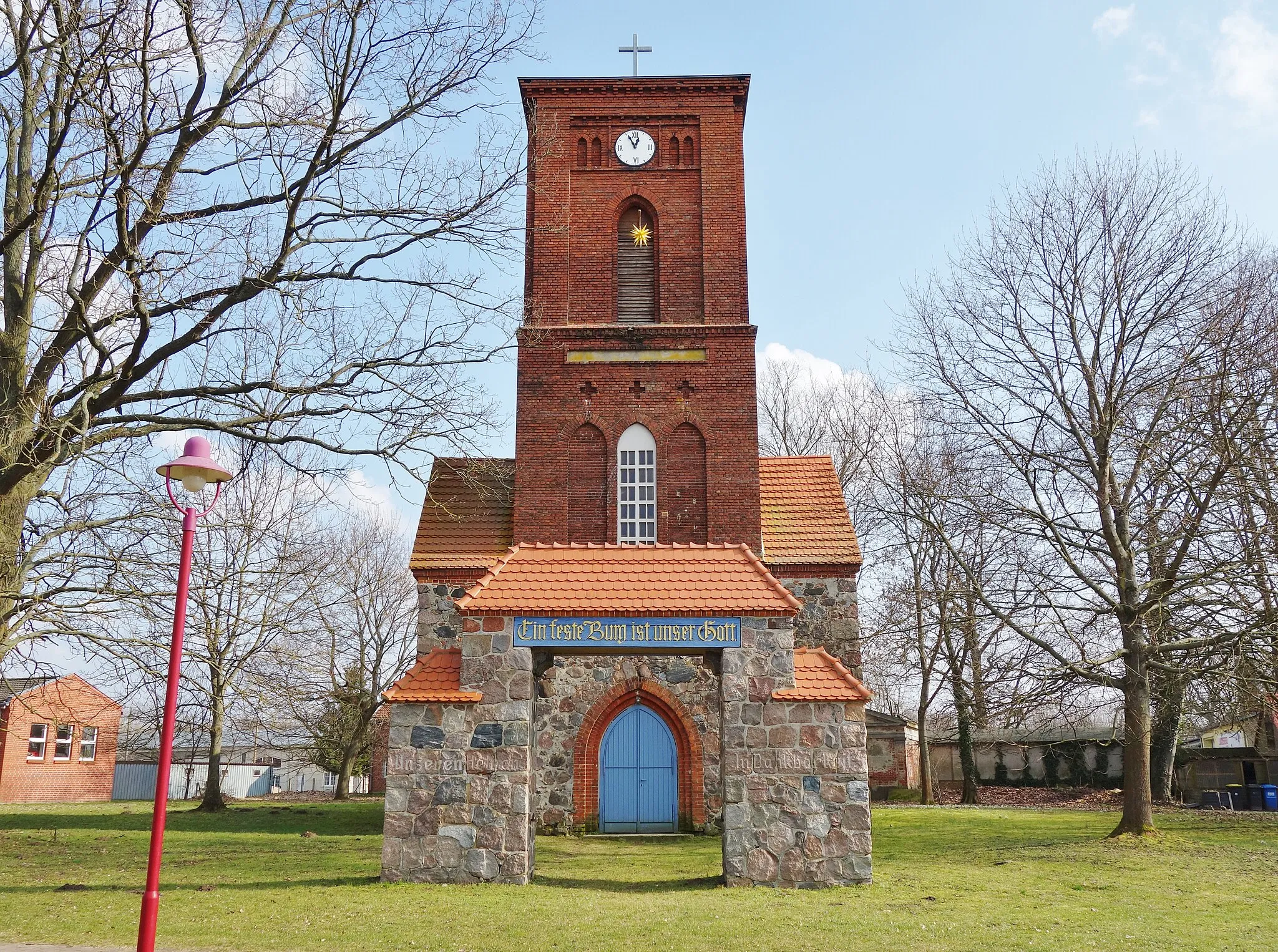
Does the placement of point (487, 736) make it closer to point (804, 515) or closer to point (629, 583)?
point (629, 583)

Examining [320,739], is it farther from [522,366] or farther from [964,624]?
[964,624]

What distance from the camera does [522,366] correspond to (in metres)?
20.2

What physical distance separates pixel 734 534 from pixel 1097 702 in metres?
7.27

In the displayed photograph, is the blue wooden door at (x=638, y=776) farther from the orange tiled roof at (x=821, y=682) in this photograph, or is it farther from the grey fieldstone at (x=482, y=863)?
the grey fieldstone at (x=482, y=863)

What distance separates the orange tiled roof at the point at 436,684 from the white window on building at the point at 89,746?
99.5 ft

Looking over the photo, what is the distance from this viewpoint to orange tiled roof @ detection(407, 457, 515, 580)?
19.1m

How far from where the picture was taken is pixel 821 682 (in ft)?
41.0

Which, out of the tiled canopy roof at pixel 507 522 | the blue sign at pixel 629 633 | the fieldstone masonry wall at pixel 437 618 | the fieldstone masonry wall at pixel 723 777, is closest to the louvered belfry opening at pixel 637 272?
the tiled canopy roof at pixel 507 522

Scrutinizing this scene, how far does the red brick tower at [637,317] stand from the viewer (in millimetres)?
19625

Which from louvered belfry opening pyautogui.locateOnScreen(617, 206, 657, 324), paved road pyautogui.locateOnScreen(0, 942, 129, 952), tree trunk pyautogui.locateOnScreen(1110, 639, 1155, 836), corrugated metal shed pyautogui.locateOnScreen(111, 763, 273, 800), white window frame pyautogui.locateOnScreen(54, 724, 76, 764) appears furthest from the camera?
corrugated metal shed pyautogui.locateOnScreen(111, 763, 273, 800)

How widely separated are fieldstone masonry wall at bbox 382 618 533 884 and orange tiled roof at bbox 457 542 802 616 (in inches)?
28.8

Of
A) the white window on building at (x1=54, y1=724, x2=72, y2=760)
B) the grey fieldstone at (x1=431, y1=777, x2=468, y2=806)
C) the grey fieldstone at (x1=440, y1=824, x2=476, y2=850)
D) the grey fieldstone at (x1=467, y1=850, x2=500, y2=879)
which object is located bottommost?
the grey fieldstone at (x1=467, y1=850, x2=500, y2=879)

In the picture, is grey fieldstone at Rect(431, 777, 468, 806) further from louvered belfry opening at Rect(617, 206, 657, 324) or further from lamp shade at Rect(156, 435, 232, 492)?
louvered belfry opening at Rect(617, 206, 657, 324)

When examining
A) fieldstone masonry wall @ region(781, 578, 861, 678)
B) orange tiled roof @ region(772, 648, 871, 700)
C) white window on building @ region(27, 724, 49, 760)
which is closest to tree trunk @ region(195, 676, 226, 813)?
white window on building @ region(27, 724, 49, 760)
